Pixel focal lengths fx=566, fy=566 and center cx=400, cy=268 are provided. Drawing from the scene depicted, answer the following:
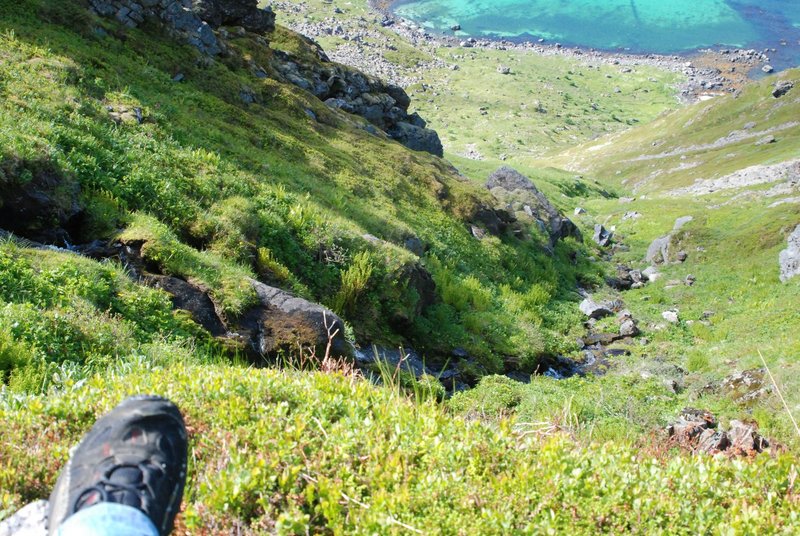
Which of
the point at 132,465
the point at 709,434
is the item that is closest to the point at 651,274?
the point at 709,434

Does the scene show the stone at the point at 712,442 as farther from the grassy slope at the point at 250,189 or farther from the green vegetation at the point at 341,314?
the grassy slope at the point at 250,189

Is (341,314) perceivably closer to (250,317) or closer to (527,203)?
(250,317)

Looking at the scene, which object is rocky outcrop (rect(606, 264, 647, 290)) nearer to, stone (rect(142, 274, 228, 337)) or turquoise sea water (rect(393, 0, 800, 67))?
stone (rect(142, 274, 228, 337))

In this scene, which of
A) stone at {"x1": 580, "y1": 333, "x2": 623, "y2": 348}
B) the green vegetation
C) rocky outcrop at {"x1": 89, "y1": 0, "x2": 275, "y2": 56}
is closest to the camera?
the green vegetation

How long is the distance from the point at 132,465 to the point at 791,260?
2889 centimetres

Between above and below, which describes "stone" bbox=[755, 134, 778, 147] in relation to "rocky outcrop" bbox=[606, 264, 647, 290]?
above

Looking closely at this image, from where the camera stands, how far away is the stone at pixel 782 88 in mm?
73438

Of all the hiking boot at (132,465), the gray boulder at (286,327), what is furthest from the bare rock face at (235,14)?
the hiking boot at (132,465)

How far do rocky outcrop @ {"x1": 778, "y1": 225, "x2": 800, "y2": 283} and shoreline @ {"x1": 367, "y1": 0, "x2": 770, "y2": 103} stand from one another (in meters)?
127

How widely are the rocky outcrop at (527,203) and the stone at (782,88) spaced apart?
5733cm

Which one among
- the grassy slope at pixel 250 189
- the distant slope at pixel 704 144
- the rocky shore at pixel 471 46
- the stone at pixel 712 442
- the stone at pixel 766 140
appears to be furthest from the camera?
the rocky shore at pixel 471 46

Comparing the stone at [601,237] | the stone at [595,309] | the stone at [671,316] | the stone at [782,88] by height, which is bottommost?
the stone at [601,237]

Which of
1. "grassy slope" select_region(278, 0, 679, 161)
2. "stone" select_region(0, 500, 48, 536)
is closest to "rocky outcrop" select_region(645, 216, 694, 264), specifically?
"stone" select_region(0, 500, 48, 536)

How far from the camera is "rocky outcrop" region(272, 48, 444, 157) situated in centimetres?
3356
